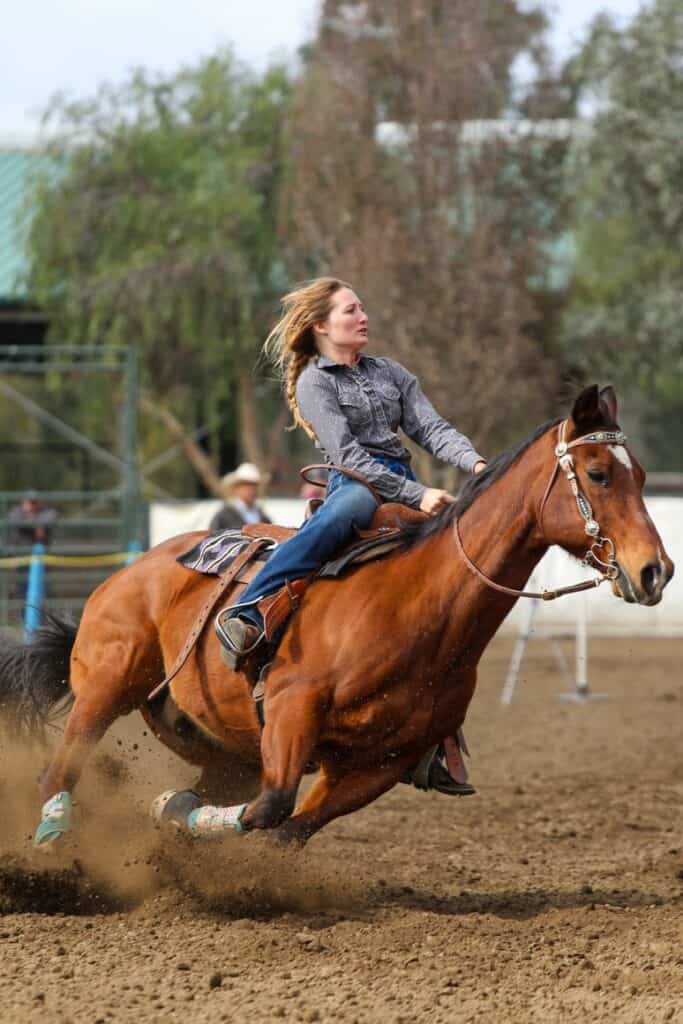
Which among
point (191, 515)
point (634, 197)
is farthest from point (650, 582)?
point (634, 197)

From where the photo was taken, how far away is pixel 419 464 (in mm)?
24531

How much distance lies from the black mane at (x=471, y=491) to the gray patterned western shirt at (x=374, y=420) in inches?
6.3

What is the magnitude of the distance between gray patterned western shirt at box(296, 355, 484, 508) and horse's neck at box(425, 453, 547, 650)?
0.37 meters

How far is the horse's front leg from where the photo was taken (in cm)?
510

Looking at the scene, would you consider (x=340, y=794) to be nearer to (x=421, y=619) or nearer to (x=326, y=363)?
(x=421, y=619)

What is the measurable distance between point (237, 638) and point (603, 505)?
4.72 ft

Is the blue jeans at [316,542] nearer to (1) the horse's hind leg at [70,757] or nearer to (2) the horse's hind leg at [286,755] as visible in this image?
(2) the horse's hind leg at [286,755]

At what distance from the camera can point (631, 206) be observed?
27.5 meters

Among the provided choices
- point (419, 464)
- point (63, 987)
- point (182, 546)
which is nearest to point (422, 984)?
point (63, 987)

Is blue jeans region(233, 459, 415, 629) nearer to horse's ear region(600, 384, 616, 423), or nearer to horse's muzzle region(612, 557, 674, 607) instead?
horse's ear region(600, 384, 616, 423)

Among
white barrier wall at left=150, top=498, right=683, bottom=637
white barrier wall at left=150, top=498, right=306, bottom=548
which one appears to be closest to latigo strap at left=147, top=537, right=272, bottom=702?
white barrier wall at left=150, top=498, right=683, bottom=637

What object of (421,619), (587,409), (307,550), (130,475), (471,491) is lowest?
(130,475)

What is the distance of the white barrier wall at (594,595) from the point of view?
19109 millimetres

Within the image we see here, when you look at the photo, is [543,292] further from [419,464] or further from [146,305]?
[146,305]
